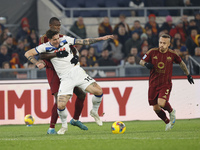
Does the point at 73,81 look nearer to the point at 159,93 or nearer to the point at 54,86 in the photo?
the point at 54,86

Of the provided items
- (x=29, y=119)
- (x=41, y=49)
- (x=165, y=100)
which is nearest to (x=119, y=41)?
(x=29, y=119)

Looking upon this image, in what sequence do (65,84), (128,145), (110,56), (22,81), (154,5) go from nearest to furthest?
(128,145)
(65,84)
(22,81)
(110,56)
(154,5)

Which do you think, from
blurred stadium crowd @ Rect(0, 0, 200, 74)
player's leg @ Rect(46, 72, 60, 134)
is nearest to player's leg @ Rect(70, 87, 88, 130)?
player's leg @ Rect(46, 72, 60, 134)

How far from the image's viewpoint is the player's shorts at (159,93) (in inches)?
376

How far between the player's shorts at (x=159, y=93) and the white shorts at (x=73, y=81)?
1305 mm

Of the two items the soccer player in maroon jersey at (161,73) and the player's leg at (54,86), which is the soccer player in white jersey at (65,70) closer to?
the player's leg at (54,86)

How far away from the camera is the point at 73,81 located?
9203mm

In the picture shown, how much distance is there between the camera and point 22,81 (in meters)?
13.5

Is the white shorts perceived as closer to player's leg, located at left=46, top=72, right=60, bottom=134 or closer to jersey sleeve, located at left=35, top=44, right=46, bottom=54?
player's leg, located at left=46, top=72, right=60, bottom=134

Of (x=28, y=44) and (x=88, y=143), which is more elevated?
(x=28, y=44)

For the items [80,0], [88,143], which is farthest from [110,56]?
[88,143]

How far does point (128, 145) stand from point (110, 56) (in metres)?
9.29

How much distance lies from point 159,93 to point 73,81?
5.73 ft

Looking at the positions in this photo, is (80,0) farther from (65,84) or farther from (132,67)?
(65,84)
